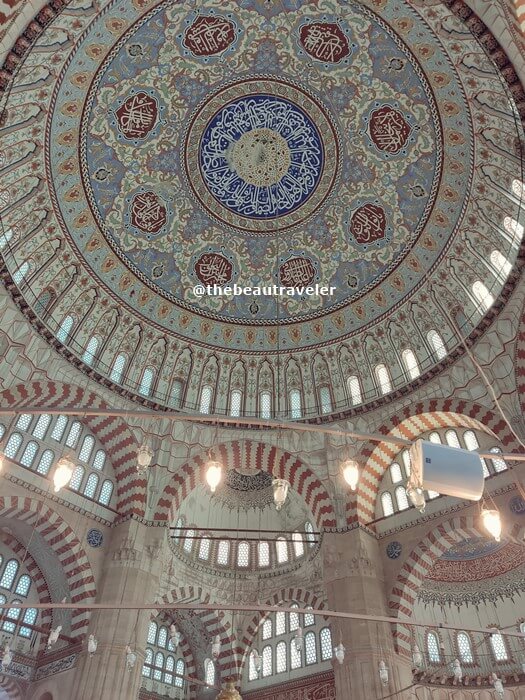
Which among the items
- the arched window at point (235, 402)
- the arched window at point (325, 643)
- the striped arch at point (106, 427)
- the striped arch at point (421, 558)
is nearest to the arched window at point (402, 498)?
the striped arch at point (421, 558)

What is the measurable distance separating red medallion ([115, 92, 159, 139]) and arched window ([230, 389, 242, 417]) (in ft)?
28.3

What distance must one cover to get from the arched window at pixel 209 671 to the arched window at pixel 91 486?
8266 mm

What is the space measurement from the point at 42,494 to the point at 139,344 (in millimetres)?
5396

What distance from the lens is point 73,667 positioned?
12523 millimetres

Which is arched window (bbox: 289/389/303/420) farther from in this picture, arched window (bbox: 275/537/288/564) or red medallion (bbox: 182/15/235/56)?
red medallion (bbox: 182/15/235/56)

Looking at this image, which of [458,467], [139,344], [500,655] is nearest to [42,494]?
[139,344]

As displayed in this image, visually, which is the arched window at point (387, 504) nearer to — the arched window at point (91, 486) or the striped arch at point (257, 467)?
the striped arch at point (257, 467)

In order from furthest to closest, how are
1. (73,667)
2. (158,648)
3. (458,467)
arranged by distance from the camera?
(158,648)
(73,667)
(458,467)

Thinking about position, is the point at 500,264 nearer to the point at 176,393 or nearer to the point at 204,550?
the point at 176,393

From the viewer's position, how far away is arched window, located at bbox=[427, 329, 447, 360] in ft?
50.4

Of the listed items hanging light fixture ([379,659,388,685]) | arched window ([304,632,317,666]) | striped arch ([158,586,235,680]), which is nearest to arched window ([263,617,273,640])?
arched window ([304,632,317,666])

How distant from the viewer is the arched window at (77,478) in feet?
48.4

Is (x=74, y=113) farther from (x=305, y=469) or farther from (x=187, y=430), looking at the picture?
(x=305, y=469)

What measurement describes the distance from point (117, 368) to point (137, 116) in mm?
7609
